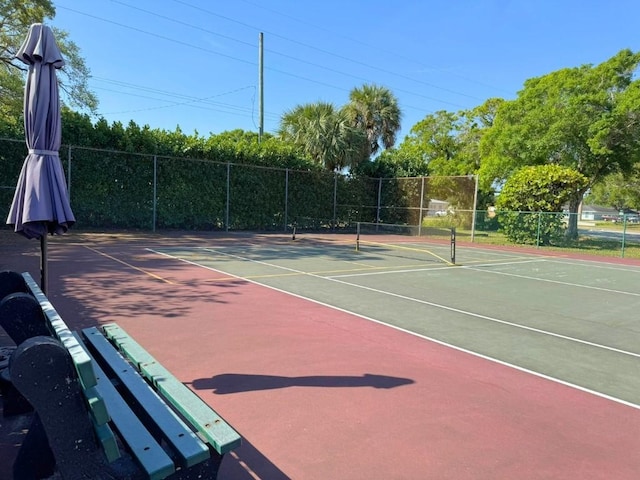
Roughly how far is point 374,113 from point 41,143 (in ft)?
91.1

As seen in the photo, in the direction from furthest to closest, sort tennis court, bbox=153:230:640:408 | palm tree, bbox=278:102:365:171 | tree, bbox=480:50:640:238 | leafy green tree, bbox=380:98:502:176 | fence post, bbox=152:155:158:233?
leafy green tree, bbox=380:98:502:176, palm tree, bbox=278:102:365:171, tree, bbox=480:50:640:238, fence post, bbox=152:155:158:233, tennis court, bbox=153:230:640:408

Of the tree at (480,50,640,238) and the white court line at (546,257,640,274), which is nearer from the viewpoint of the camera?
the white court line at (546,257,640,274)

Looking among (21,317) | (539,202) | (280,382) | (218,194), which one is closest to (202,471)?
(21,317)

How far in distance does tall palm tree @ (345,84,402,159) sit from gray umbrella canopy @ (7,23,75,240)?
2652 centimetres

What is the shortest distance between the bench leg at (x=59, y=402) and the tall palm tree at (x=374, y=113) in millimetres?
28374

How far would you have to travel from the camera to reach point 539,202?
22266 millimetres

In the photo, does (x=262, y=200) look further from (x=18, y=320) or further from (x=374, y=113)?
(x=18, y=320)

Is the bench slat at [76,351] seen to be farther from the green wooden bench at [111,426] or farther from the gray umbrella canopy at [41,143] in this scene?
the gray umbrella canopy at [41,143]

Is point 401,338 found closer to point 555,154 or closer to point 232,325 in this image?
point 232,325

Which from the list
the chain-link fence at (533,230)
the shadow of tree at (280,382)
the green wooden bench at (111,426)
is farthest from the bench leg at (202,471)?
the chain-link fence at (533,230)

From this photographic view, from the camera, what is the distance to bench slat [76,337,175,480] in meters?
1.97

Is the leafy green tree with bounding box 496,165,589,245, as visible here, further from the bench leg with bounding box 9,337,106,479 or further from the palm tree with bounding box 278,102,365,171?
the bench leg with bounding box 9,337,106,479

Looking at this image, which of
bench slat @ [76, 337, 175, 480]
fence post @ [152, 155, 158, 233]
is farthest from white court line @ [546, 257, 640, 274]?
fence post @ [152, 155, 158, 233]

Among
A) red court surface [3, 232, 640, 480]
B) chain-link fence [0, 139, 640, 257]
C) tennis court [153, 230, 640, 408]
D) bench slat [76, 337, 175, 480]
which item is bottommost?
red court surface [3, 232, 640, 480]
